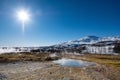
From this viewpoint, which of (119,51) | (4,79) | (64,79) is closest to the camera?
(4,79)

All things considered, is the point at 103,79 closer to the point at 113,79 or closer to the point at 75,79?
the point at 113,79

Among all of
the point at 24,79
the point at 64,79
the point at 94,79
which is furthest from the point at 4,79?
the point at 94,79

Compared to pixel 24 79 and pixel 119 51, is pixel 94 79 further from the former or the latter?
pixel 119 51

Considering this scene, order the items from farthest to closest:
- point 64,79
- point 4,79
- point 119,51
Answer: point 119,51, point 64,79, point 4,79

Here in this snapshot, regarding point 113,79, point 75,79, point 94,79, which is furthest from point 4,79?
point 113,79

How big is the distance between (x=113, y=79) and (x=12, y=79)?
885 inches

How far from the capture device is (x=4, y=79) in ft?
117

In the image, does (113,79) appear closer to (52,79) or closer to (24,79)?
(52,79)

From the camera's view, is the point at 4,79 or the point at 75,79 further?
the point at 75,79

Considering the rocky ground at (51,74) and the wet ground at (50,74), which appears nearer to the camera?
the wet ground at (50,74)

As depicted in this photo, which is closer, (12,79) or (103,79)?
(12,79)

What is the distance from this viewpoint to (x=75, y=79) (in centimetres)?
3834

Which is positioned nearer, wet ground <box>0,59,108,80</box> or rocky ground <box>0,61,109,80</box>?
wet ground <box>0,59,108,80</box>

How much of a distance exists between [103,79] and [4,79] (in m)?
21.7
